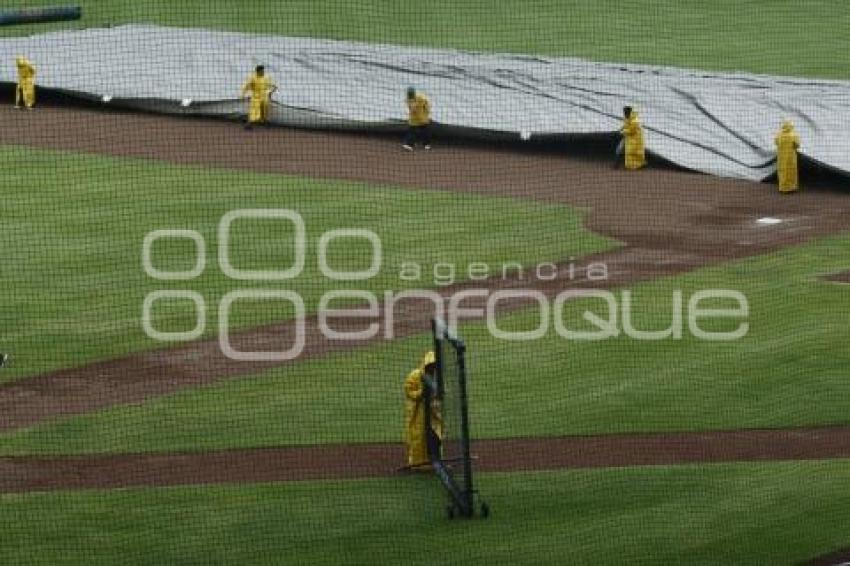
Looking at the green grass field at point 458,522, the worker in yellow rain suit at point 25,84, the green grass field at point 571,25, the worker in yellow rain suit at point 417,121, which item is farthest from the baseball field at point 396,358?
the green grass field at point 571,25

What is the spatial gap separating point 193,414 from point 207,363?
1.56 m

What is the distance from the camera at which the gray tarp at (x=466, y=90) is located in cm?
2762

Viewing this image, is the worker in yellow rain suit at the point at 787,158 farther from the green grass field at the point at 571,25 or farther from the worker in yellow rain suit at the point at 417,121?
the green grass field at the point at 571,25

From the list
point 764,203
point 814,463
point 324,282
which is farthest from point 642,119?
point 814,463

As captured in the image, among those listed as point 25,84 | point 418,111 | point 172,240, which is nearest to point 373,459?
point 172,240

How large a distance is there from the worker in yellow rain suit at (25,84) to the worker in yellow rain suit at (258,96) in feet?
11.1

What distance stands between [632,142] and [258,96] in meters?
5.89

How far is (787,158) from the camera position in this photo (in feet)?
85.9

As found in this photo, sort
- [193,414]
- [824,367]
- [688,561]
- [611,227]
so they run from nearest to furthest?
[688,561] → [193,414] → [824,367] → [611,227]

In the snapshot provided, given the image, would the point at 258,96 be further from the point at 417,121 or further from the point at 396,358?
the point at 396,358

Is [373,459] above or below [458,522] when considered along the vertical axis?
above

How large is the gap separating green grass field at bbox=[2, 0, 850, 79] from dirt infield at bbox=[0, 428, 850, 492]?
17541 mm

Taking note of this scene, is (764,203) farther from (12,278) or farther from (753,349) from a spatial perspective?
(12,278)

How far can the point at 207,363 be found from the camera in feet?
63.1
